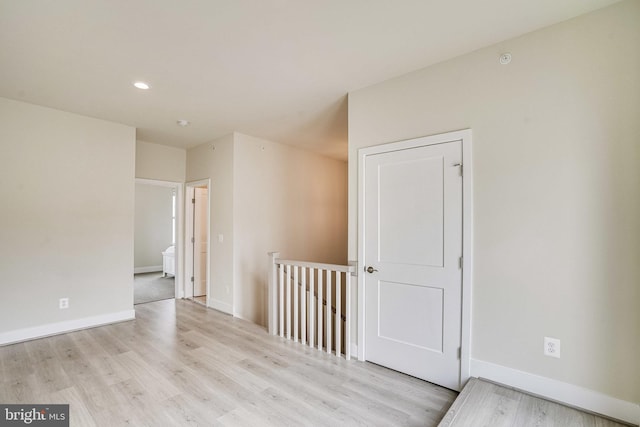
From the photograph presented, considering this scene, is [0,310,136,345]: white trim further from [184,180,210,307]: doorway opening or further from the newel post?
the newel post

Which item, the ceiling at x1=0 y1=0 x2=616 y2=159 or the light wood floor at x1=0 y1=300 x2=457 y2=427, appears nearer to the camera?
the ceiling at x1=0 y1=0 x2=616 y2=159

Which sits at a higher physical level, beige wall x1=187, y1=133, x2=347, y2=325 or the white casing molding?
beige wall x1=187, y1=133, x2=347, y2=325

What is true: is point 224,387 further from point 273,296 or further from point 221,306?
point 221,306

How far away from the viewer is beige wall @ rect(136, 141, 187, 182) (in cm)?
504

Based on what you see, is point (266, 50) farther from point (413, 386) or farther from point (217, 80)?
point (413, 386)

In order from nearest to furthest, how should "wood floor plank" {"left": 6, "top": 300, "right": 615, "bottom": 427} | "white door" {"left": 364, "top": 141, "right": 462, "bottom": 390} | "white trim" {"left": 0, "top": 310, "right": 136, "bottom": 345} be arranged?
1. "wood floor plank" {"left": 6, "top": 300, "right": 615, "bottom": 427}
2. "white door" {"left": 364, "top": 141, "right": 462, "bottom": 390}
3. "white trim" {"left": 0, "top": 310, "right": 136, "bottom": 345}

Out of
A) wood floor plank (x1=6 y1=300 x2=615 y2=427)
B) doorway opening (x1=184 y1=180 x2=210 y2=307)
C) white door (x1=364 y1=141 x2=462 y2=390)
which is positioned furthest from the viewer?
doorway opening (x1=184 y1=180 x2=210 y2=307)

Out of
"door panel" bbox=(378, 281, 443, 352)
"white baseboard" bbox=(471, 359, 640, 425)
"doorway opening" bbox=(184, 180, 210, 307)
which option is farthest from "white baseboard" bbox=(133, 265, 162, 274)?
"white baseboard" bbox=(471, 359, 640, 425)

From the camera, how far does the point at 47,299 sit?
142 inches

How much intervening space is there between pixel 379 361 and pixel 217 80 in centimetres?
318

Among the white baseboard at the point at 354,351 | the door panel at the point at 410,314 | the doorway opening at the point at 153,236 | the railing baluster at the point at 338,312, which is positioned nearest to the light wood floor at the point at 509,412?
the door panel at the point at 410,314

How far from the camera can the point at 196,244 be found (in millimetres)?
5680

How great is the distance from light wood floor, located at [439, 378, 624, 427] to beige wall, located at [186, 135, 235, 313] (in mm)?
3492

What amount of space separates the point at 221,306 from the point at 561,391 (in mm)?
4267
